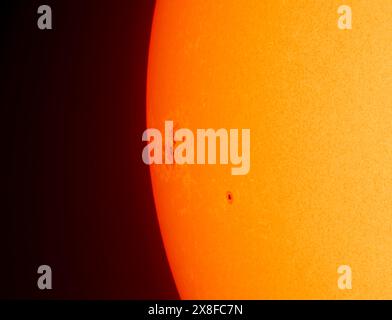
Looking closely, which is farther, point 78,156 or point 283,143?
point 78,156

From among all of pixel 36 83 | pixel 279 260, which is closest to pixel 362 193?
pixel 279 260

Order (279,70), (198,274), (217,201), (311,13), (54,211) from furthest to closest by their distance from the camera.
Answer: (54,211) → (198,274) → (217,201) → (279,70) → (311,13)

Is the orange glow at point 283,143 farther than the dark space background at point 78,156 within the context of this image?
No

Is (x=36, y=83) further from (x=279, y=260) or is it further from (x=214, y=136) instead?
(x=279, y=260)
